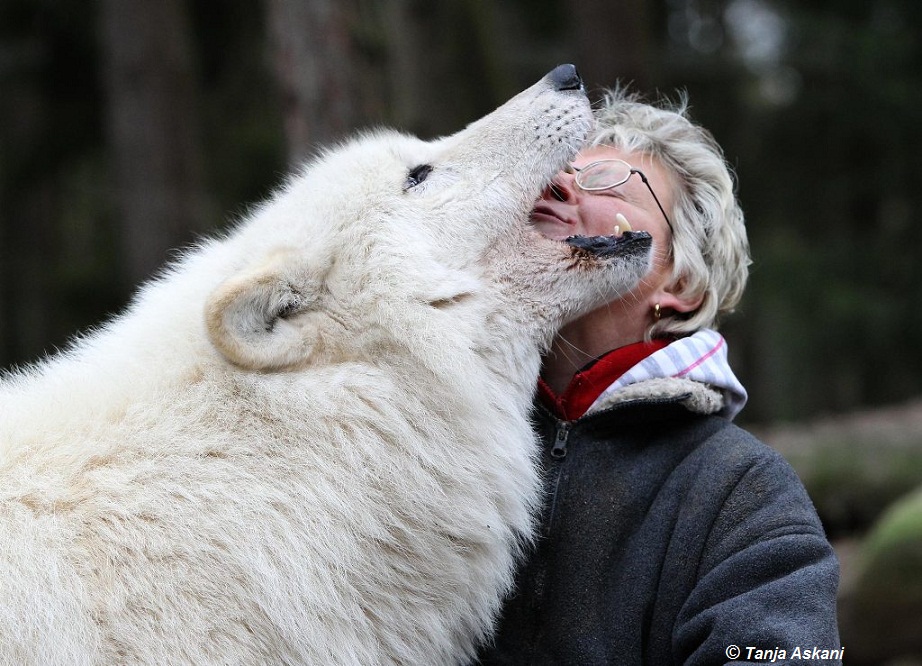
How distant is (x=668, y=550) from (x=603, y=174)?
1257mm

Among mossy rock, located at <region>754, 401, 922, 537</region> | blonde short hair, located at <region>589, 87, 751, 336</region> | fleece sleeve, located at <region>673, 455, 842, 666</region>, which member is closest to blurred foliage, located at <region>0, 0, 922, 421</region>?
mossy rock, located at <region>754, 401, 922, 537</region>

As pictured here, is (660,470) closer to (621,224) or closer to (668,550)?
(668,550)

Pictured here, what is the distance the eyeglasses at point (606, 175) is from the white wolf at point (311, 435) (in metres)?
0.16

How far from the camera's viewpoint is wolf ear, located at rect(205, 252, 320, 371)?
2.45 metres

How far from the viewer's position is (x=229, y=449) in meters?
2.44

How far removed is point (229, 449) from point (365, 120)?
270 centimetres

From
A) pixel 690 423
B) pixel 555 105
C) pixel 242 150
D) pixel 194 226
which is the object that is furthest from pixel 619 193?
pixel 242 150

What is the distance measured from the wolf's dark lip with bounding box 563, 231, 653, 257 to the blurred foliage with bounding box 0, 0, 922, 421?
6.21 m

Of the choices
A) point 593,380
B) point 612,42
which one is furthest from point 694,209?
point 612,42

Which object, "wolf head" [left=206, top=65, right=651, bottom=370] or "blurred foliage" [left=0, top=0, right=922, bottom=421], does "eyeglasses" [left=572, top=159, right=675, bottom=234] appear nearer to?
"wolf head" [left=206, top=65, right=651, bottom=370]

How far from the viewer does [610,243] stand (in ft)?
9.39

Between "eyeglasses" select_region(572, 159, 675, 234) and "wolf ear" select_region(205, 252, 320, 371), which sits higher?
"wolf ear" select_region(205, 252, 320, 371)

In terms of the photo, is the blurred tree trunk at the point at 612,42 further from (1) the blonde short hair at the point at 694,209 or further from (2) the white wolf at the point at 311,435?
(2) the white wolf at the point at 311,435

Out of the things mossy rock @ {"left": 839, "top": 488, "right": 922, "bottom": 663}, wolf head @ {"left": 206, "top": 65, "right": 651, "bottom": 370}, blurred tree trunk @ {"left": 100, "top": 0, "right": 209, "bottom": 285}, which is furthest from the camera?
blurred tree trunk @ {"left": 100, "top": 0, "right": 209, "bottom": 285}
